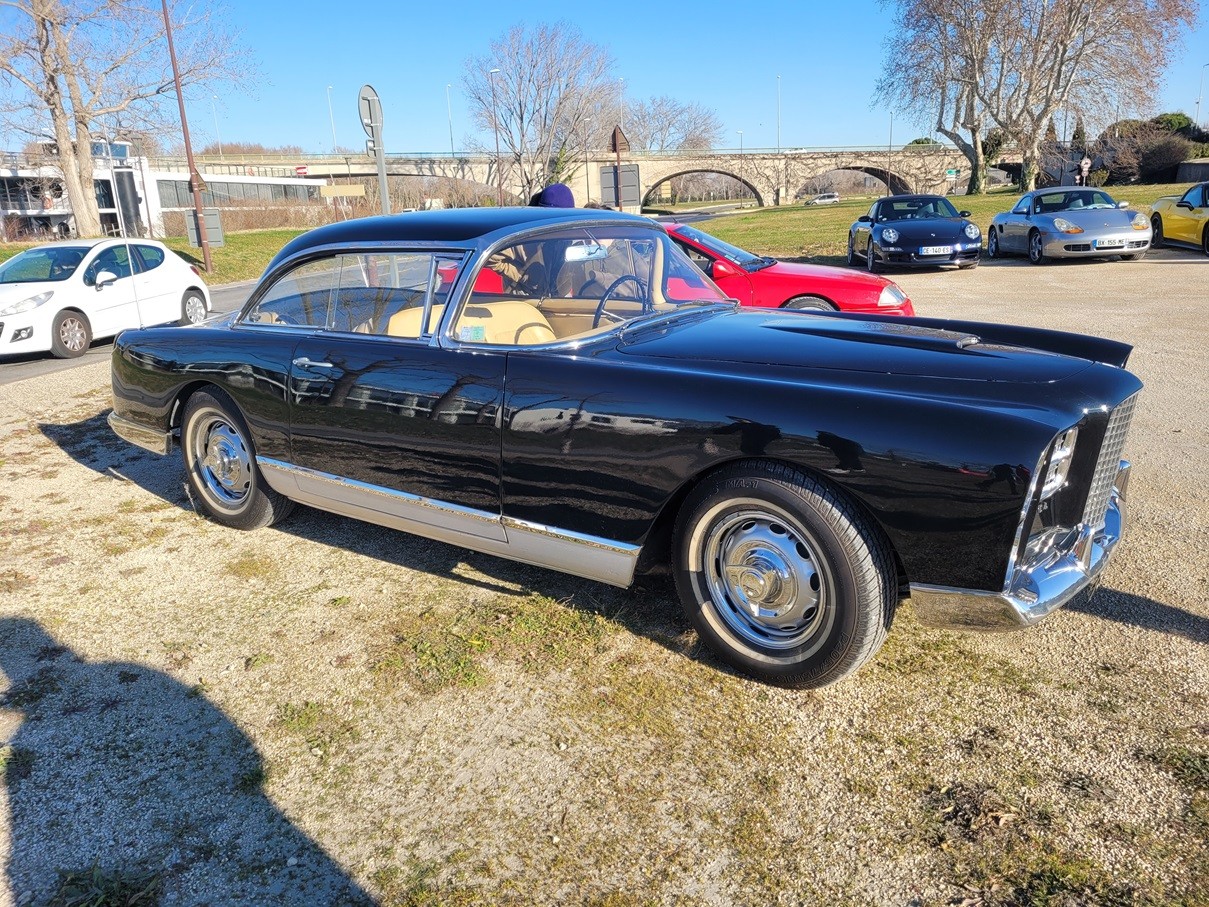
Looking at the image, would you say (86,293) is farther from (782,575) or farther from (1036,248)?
(1036,248)

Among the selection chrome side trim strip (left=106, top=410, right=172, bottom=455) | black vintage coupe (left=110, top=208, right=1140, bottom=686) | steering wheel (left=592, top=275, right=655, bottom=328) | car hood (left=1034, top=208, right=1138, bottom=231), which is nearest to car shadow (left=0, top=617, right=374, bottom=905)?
black vintage coupe (left=110, top=208, right=1140, bottom=686)

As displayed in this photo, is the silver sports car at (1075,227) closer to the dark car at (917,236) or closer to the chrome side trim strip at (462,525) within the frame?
the dark car at (917,236)

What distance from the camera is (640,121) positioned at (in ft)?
306

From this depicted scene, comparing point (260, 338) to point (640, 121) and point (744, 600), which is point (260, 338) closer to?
point (744, 600)

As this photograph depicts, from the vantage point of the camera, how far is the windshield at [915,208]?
50.5 ft

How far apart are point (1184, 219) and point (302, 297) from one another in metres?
18.2

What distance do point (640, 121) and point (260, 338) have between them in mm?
96017

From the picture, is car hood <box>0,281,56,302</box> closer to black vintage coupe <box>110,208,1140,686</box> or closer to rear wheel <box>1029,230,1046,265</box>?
black vintage coupe <box>110,208,1140,686</box>

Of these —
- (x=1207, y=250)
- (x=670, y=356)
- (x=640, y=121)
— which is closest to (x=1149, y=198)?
(x=1207, y=250)

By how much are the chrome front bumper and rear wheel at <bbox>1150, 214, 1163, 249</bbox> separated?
59.5 feet

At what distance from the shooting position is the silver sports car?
600 inches

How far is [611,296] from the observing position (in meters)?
3.71

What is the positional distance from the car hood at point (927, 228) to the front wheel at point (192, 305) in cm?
1101

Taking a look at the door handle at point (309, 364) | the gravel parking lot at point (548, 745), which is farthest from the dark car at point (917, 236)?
the door handle at point (309, 364)
